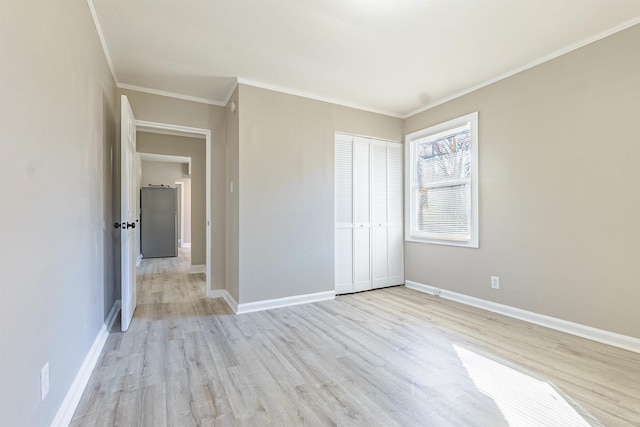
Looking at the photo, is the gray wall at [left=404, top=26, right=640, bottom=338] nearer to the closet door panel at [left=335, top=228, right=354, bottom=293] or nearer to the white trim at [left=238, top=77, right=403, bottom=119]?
the white trim at [left=238, top=77, right=403, bottom=119]

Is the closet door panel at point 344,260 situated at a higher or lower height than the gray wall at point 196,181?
lower

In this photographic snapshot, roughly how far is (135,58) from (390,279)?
401 cm

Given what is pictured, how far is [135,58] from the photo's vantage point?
112 inches

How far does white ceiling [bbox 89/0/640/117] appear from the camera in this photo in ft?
7.13

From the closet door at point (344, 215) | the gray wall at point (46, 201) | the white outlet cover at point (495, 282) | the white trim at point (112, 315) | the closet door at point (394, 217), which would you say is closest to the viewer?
the gray wall at point (46, 201)

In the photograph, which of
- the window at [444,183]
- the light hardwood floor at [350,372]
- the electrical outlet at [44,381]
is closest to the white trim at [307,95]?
the window at [444,183]

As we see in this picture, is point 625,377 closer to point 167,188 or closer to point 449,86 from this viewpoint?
point 449,86

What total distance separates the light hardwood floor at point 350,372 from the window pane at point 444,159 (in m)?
1.68

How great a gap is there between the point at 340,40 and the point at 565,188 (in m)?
2.41

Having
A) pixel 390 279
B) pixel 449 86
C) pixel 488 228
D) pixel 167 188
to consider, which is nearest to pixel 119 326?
pixel 390 279

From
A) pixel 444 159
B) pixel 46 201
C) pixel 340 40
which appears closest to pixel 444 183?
pixel 444 159

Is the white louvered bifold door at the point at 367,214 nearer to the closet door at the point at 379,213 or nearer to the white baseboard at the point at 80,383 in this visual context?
the closet door at the point at 379,213

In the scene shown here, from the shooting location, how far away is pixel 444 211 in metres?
3.88

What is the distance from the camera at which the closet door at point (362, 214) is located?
4.11m
